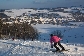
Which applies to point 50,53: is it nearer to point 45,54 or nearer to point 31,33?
point 45,54

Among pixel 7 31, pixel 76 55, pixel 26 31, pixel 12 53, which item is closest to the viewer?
pixel 76 55

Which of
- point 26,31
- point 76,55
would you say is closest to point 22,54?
point 76,55

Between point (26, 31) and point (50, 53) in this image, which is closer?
point (50, 53)

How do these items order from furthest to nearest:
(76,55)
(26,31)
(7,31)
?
(26,31) < (7,31) < (76,55)

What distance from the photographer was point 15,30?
255 ft

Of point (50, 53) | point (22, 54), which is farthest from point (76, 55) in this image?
point (22, 54)

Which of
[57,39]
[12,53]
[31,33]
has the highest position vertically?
[57,39]

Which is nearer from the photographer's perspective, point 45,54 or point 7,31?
point 45,54

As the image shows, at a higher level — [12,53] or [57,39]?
[57,39]

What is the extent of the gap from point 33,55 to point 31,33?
6544 cm

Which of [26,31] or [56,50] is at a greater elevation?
[56,50]

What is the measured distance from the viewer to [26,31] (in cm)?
8144

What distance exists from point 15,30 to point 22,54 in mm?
60809

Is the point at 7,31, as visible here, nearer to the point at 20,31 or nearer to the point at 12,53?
the point at 20,31
